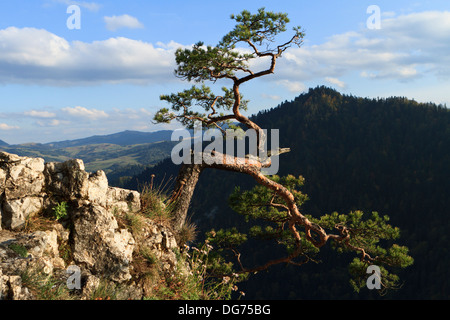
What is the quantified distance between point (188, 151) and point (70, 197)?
4288 millimetres

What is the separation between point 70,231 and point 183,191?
143 inches

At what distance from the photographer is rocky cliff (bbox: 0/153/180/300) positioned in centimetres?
543

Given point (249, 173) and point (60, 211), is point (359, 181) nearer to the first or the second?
point (249, 173)

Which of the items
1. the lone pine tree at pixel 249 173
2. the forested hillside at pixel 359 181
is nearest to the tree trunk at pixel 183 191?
the lone pine tree at pixel 249 173

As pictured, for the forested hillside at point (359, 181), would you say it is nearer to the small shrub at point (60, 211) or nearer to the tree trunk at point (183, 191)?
the tree trunk at point (183, 191)

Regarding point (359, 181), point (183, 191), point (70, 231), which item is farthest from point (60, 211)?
point (359, 181)

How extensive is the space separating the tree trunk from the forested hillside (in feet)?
272

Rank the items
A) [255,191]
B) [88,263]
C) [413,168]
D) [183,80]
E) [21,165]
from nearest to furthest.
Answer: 1. [88,263]
2. [21,165]
3. [183,80]
4. [255,191]
5. [413,168]

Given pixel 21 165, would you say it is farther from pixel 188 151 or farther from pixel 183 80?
pixel 183 80

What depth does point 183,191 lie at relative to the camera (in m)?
9.54

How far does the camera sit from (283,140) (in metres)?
135

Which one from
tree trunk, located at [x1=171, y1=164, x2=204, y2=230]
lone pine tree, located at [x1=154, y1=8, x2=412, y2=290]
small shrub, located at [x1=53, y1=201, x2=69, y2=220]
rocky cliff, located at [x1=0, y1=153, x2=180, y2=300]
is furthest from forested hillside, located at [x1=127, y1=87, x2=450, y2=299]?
small shrub, located at [x1=53, y1=201, x2=69, y2=220]

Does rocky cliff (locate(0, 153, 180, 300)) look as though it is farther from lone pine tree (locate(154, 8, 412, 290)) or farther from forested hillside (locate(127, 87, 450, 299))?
forested hillside (locate(127, 87, 450, 299))
